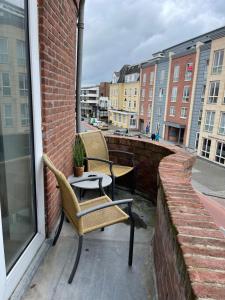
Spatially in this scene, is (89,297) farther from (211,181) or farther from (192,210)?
(211,181)

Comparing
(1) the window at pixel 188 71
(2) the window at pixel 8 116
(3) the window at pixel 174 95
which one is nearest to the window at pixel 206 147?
(3) the window at pixel 174 95

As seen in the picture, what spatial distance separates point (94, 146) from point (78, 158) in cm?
51

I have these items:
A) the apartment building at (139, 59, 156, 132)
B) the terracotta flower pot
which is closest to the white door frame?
the terracotta flower pot

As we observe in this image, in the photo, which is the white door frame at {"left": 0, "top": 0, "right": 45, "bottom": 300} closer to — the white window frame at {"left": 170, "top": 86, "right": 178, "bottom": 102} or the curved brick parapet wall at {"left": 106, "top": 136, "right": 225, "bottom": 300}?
the curved brick parapet wall at {"left": 106, "top": 136, "right": 225, "bottom": 300}

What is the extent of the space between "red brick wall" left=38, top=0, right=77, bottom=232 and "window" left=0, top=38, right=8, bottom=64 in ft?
1.23

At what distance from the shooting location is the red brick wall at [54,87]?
68.9 inches

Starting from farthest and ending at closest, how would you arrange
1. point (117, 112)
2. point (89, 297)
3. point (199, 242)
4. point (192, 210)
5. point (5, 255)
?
point (117, 112), point (89, 297), point (5, 255), point (192, 210), point (199, 242)

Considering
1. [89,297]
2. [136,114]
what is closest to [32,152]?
[89,297]

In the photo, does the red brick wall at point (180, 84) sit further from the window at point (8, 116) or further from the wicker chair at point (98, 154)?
the window at point (8, 116)

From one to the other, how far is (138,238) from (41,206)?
105 centimetres

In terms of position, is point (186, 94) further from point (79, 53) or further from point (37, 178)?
point (37, 178)

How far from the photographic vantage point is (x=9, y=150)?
141 centimetres

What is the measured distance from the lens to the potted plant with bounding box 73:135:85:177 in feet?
8.84

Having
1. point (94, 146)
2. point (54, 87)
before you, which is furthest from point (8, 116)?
point (94, 146)
